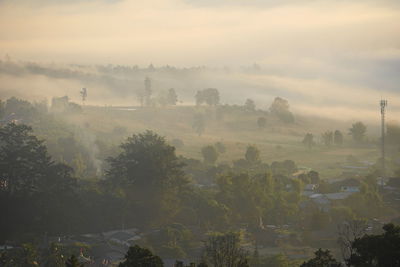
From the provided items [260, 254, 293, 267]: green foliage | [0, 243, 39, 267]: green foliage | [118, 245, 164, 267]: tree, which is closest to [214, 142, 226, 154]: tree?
[260, 254, 293, 267]: green foliage

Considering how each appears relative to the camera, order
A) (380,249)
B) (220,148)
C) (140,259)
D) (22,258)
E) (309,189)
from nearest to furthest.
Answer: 1. (380,249)
2. (140,259)
3. (22,258)
4. (309,189)
5. (220,148)

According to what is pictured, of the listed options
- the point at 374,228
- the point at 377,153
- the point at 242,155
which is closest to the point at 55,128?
the point at 242,155

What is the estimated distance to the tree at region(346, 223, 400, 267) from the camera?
1993 inches

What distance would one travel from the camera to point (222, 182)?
4326 inches

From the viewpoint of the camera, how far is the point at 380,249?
51.6m

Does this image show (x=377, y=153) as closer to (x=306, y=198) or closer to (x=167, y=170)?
(x=306, y=198)

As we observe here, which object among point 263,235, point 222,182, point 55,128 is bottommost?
point 263,235

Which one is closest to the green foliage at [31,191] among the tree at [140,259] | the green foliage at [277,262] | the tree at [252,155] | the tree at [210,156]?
the green foliage at [277,262]

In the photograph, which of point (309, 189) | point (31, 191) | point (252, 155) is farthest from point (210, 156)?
point (31, 191)

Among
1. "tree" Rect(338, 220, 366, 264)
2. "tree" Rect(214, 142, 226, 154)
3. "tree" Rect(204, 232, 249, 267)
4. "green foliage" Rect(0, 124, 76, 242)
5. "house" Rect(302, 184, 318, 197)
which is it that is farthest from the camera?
"tree" Rect(214, 142, 226, 154)

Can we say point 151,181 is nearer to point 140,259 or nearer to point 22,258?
point 22,258

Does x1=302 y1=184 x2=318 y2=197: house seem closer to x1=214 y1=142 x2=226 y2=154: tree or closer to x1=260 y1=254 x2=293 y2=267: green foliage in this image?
x1=260 y1=254 x2=293 y2=267: green foliage

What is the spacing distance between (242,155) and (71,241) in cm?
9909

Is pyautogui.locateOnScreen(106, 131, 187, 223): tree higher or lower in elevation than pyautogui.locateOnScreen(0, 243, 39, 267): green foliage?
higher
